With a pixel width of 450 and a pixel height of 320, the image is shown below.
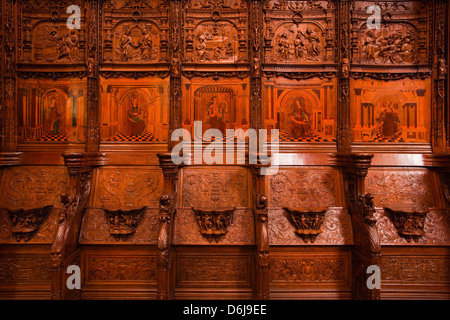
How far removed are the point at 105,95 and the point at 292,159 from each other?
334cm

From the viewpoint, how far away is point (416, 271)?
14.0ft

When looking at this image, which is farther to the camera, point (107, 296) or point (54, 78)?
point (54, 78)

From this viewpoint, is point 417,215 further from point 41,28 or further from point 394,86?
point 41,28

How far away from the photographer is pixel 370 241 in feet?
12.4

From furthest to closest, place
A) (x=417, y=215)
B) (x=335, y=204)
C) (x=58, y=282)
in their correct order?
(x=335, y=204) < (x=417, y=215) < (x=58, y=282)

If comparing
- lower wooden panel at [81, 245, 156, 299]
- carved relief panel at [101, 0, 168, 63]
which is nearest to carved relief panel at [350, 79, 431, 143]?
carved relief panel at [101, 0, 168, 63]

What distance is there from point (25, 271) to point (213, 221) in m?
2.86

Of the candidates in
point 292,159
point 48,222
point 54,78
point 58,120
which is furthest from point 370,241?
point 54,78

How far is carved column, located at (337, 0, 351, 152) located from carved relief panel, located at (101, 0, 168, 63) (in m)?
2.97

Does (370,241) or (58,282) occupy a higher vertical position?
(370,241)

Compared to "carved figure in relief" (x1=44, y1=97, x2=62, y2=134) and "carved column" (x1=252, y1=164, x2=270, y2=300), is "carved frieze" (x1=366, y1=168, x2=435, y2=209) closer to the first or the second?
"carved column" (x1=252, y1=164, x2=270, y2=300)

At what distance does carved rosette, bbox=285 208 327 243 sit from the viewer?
13.8 feet

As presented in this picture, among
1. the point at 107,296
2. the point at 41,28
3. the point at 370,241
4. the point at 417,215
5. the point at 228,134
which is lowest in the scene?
the point at 107,296

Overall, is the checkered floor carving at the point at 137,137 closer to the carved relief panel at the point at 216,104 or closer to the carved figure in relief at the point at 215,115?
the carved relief panel at the point at 216,104
